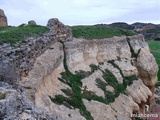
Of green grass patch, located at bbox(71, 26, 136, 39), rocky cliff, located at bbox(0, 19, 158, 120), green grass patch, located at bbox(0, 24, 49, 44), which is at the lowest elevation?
rocky cliff, located at bbox(0, 19, 158, 120)

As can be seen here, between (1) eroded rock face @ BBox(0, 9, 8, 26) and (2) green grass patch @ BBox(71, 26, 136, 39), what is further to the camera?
(1) eroded rock face @ BBox(0, 9, 8, 26)

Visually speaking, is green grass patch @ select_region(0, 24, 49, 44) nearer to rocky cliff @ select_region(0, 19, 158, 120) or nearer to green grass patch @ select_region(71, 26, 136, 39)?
rocky cliff @ select_region(0, 19, 158, 120)

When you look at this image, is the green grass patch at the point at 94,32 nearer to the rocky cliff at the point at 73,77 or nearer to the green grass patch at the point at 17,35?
the rocky cliff at the point at 73,77

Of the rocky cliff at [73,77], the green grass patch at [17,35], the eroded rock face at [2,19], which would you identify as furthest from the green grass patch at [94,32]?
the eroded rock face at [2,19]

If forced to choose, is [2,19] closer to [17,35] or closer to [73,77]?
[17,35]

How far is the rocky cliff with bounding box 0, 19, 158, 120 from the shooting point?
1509cm

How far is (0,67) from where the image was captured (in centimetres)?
1523

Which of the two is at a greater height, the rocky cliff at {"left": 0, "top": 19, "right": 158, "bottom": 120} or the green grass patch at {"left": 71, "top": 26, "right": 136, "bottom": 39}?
the green grass patch at {"left": 71, "top": 26, "right": 136, "bottom": 39}

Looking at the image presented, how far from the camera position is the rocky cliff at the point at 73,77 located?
15.1 meters

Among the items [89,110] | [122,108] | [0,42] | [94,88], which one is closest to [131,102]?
[122,108]

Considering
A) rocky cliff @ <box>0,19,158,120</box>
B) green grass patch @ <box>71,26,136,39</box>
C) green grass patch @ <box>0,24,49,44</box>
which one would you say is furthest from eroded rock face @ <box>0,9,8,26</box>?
green grass patch @ <box>0,24,49,44</box>

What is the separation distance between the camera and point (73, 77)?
25500mm

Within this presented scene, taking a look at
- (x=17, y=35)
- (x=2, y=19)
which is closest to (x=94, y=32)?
(x=2, y=19)

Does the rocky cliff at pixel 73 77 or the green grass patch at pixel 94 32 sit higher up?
the green grass patch at pixel 94 32
